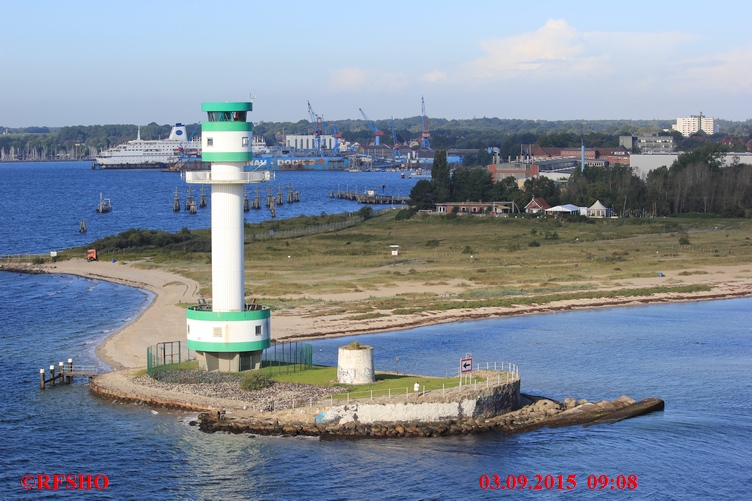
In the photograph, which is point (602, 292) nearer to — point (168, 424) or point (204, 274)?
point (204, 274)

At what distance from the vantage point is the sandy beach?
167ft

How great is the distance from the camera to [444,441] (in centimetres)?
3397

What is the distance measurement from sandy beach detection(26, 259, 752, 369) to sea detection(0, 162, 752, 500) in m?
1.37

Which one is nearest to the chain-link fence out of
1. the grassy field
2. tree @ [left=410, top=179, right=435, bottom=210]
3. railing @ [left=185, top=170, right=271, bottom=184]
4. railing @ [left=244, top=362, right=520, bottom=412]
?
railing @ [left=244, top=362, right=520, bottom=412]

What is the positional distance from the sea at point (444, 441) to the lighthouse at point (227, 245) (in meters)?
3.51

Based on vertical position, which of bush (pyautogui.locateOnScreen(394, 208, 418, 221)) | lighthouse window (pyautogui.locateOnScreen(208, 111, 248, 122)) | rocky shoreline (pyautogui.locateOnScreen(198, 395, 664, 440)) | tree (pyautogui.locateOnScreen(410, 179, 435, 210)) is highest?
lighthouse window (pyautogui.locateOnScreen(208, 111, 248, 122))

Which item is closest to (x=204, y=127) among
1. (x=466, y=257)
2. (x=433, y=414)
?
(x=433, y=414)

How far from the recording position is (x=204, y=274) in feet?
247

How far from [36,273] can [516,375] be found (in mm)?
56238

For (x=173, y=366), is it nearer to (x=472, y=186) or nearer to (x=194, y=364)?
(x=194, y=364)

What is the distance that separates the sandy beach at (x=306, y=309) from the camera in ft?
167

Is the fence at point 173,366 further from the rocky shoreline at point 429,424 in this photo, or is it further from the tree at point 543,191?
the tree at point 543,191

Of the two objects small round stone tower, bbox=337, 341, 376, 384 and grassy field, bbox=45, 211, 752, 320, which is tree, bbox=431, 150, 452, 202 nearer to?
grassy field, bbox=45, 211, 752, 320

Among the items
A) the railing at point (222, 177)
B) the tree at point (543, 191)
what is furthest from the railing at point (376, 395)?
the tree at point (543, 191)
